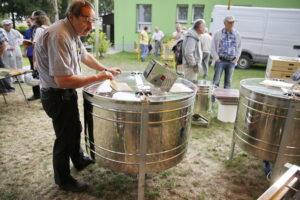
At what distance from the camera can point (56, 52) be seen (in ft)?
6.26

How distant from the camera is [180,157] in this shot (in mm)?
2371

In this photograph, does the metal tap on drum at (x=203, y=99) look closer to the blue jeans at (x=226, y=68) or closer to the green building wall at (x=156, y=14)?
the blue jeans at (x=226, y=68)

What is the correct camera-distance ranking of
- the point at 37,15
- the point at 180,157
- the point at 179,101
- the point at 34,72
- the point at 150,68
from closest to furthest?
the point at 179,101
the point at 150,68
the point at 180,157
the point at 37,15
the point at 34,72

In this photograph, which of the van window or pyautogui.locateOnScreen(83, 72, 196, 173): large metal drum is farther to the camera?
the van window

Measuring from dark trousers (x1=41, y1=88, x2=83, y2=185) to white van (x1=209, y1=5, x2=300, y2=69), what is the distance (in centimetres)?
930

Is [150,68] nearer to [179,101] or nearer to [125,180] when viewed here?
[179,101]

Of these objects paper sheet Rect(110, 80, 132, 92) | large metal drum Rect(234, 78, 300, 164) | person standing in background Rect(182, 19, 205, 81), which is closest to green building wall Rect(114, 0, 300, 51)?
person standing in background Rect(182, 19, 205, 81)

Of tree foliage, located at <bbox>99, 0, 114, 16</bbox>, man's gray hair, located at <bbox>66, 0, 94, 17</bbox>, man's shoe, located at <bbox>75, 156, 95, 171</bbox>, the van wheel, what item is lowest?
man's shoe, located at <bbox>75, 156, 95, 171</bbox>

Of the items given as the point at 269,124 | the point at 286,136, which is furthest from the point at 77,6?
the point at 286,136

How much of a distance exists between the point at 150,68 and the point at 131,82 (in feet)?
1.50

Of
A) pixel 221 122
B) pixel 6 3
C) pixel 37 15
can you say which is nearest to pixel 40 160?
pixel 37 15

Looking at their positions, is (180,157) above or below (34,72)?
below

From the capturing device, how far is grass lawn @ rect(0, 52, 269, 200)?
Result: 2.54m

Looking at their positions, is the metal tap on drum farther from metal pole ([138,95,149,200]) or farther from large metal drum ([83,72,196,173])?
metal pole ([138,95,149,200])
